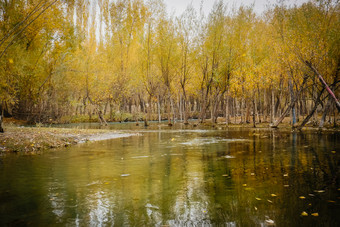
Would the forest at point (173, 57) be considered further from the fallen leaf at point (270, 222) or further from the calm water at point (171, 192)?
the fallen leaf at point (270, 222)

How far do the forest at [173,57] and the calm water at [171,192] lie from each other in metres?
14.0

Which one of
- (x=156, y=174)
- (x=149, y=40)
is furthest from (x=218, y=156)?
(x=149, y=40)

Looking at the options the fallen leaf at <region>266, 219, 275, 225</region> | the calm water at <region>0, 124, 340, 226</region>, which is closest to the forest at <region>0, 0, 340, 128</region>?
the calm water at <region>0, 124, 340, 226</region>

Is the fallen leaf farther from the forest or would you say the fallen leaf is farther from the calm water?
the forest

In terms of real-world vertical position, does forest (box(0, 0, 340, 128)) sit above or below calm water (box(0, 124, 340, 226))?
above

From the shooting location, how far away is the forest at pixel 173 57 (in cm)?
2288

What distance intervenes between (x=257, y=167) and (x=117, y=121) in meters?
47.9

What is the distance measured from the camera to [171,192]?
6277 millimetres

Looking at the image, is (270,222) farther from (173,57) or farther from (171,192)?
(173,57)

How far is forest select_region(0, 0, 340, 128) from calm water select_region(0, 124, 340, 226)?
46.1ft

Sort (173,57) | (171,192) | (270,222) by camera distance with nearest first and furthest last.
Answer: (270,222) < (171,192) < (173,57)

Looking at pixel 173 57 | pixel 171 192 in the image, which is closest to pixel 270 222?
pixel 171 192

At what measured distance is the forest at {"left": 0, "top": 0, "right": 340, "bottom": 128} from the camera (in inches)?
901

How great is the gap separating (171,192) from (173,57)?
109ft
